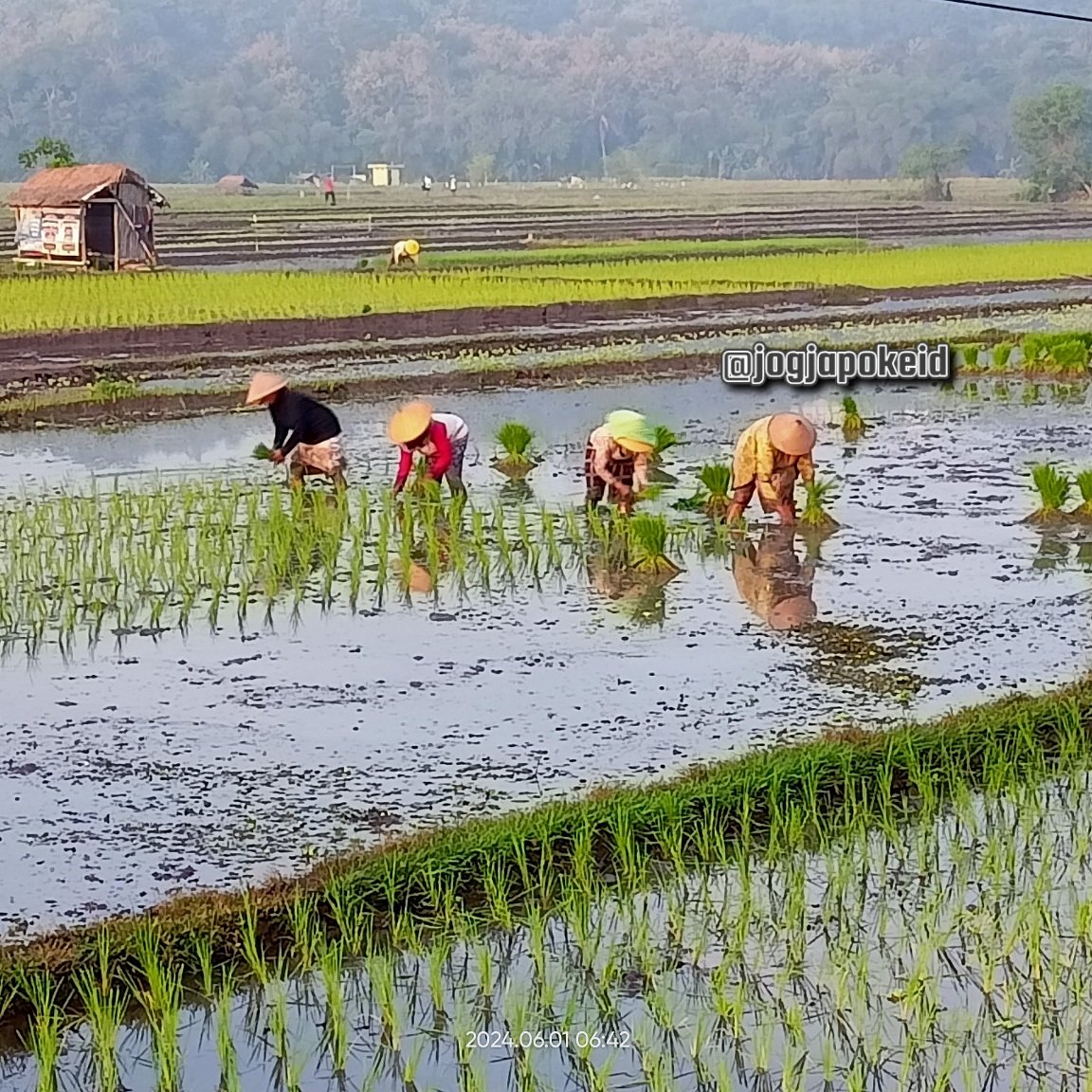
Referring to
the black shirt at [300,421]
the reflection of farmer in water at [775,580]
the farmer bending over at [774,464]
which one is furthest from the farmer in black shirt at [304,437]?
the reflection of farmer in water at [775,580]

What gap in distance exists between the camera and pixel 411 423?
7.35 m

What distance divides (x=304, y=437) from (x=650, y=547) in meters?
2.00

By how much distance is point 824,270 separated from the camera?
20625 millimetres

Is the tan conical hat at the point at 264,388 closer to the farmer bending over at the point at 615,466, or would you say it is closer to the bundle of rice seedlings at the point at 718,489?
the farmer bending over at the point at 615,466

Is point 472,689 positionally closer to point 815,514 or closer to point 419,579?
point 419,579

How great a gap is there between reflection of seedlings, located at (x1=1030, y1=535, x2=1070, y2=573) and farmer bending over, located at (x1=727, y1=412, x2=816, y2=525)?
3.01ft

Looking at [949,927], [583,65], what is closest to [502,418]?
[949,927]

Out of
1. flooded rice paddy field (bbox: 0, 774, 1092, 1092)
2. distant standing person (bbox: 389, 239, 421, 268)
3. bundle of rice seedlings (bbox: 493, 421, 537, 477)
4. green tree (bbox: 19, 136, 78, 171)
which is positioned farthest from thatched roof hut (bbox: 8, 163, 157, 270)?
flooded rice paddy field (bbox: 0, 774, 1092, 1092)

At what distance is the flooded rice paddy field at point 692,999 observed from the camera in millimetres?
3053

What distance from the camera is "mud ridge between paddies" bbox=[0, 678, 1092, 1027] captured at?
3471 millimetres

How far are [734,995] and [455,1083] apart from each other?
56cm

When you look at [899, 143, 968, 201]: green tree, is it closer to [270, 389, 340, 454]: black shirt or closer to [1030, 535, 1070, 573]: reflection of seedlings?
[270, 389, 340, 454]: black shirt

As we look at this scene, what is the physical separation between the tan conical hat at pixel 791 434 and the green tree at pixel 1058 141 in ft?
129

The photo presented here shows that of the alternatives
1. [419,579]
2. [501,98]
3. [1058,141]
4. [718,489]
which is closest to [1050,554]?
[718,489]
